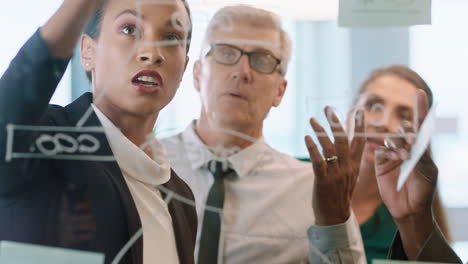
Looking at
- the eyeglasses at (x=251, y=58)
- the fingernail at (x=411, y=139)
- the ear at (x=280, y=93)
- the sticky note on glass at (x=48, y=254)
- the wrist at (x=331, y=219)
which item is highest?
the eyeglasses at (x=251, y=58)

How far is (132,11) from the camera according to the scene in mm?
653

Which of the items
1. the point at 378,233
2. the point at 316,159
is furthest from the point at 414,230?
the point at 316,159

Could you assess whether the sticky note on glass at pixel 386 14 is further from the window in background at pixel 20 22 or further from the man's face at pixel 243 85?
the window in background at pixel 20 22

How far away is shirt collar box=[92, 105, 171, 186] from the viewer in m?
0.67

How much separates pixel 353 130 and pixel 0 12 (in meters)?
0.49

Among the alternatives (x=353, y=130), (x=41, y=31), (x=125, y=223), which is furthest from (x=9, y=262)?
(x=353, y=130)

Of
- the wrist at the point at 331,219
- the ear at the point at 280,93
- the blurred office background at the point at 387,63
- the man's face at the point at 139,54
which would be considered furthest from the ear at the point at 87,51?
the wrist at the point at 331,219

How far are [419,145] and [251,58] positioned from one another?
0.73 ft

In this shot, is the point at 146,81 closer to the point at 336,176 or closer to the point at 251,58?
the point at 251,58

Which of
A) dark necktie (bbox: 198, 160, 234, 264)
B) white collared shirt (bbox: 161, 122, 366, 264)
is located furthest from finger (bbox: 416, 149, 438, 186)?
dark necktie (bbox: 198, 160, 234, 264)

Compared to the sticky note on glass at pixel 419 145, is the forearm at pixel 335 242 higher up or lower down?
lower down

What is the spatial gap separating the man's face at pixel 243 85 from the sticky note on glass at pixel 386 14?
3.6 inches

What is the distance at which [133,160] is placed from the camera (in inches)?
26.2

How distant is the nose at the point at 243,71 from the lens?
650mm
